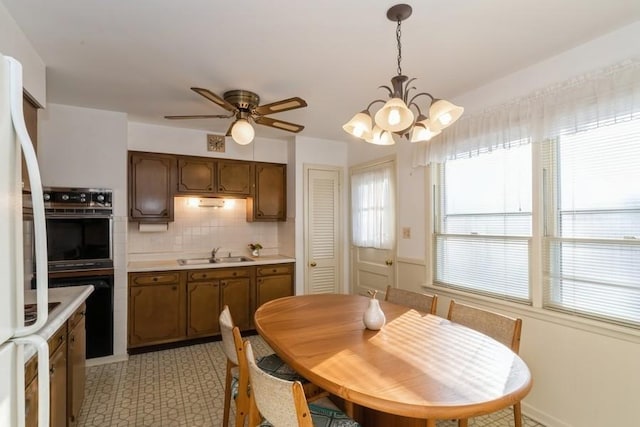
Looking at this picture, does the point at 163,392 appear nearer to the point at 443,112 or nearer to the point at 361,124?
the point at 361,124

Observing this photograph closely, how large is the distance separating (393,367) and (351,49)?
6.17ft

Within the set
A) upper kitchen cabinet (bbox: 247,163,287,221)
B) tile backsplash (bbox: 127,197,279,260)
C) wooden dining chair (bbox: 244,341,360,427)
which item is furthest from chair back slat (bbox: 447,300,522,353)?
tile backsplash (bbox: 127,197,279,260)

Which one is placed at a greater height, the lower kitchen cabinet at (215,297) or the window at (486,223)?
the window at (486,223)

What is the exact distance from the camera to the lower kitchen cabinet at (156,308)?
3363 millimetres

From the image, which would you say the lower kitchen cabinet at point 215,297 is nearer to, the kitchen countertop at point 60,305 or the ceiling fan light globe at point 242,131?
the kitchen countertop at point 60,305

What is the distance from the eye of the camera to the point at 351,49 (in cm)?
210

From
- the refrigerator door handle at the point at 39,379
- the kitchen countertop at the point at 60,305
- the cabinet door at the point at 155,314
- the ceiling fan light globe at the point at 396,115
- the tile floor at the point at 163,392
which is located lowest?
the tile floor at the point at 163,392

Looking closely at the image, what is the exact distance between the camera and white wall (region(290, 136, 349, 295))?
4207mm

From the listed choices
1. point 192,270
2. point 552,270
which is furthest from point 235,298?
point 552,270

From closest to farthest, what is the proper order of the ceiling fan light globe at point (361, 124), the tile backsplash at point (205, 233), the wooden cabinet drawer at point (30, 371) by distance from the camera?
the wooden cabinet drawer at point (30, 371), the ceiling fan light globe at point (361, 124), the tile backsplash at point (205, 233)

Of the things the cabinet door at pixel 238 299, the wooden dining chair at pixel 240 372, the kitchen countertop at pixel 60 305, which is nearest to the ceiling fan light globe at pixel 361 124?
the wooden dining chair at pixel 240 372

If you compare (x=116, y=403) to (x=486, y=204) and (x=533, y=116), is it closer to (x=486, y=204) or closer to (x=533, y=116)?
(x=486, y=204)

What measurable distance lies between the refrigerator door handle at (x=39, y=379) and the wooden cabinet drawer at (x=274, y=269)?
3.14m

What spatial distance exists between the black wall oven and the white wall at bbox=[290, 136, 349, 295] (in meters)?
2.06
